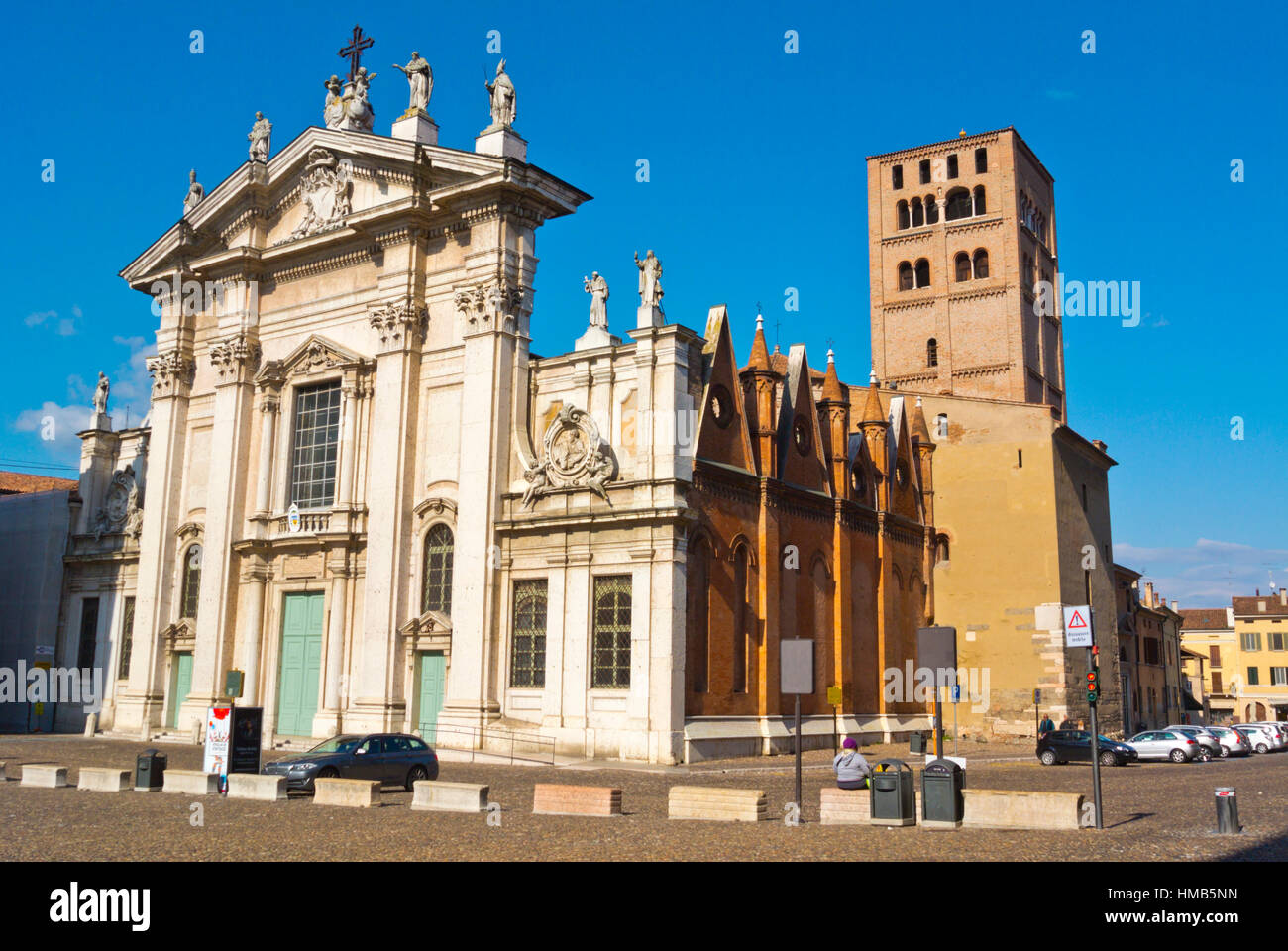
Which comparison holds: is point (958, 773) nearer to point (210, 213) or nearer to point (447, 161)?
point (447, 161)

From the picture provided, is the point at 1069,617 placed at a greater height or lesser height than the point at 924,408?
lesser

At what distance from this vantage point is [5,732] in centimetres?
4278

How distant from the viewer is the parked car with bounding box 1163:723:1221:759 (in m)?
40.1

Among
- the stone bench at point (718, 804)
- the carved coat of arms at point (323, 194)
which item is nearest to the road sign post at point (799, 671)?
the stone bench at point (718, 804)

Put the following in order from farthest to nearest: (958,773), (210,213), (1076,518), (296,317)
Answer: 1. (1076,518)
2. (210,213)
3. (296,317)
4. (958,773)

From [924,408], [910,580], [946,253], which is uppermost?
[946,253]

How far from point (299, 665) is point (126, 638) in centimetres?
1041

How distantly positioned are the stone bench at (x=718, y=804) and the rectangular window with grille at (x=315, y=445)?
21359mm

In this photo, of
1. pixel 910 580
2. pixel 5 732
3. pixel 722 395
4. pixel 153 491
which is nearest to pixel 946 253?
pixel 910 580

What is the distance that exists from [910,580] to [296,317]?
77.7 feet

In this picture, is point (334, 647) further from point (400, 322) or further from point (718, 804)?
point (718, 804)

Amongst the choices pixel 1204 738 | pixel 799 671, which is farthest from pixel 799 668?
pixel 1204 738

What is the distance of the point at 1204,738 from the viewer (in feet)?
136

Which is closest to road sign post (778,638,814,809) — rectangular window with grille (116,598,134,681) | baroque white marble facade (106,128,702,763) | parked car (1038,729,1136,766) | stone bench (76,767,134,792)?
baroque white marble facade (106,128,702,763)
